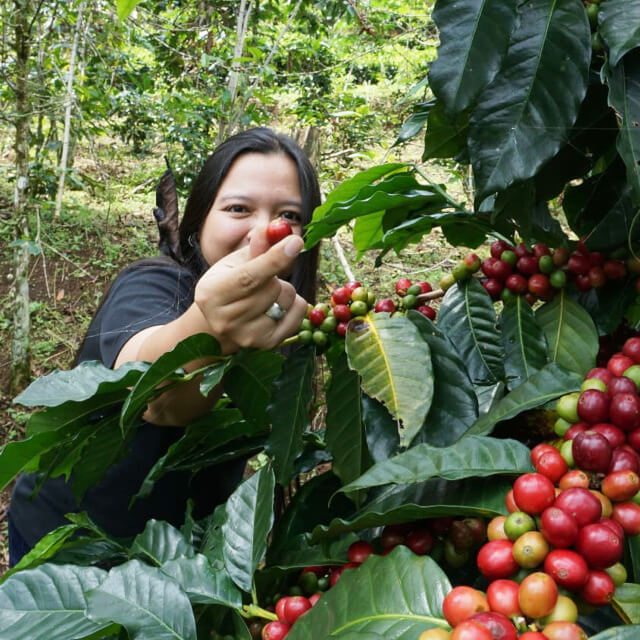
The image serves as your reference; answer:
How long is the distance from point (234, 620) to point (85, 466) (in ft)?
1.12

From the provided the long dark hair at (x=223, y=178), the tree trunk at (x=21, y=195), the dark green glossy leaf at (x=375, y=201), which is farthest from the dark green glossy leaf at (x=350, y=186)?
the tree trunk at (x=21, y=195)

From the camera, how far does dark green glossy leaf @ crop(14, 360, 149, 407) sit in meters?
0.73

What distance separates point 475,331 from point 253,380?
285 millimetres

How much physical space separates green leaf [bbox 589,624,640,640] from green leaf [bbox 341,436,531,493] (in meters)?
0.14

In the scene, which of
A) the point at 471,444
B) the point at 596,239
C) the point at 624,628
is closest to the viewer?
the point at 624,628

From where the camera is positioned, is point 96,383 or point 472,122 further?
point 96,383

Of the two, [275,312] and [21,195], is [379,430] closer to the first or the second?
[275,312]

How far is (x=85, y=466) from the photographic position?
0.84m

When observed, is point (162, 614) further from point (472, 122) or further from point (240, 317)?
point (472, 122)

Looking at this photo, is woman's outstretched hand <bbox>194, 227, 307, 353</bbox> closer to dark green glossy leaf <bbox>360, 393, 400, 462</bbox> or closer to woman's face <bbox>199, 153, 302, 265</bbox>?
dark green glossy leaf <bbox>360, 393, 400, 462</bbox>

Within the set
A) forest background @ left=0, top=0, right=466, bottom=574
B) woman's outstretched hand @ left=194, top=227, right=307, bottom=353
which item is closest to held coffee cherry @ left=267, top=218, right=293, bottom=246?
woman's outstretched hand @ left=194, top=227, right=307, bottom=353

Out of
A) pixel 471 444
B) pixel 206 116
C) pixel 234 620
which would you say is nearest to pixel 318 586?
pixel 234 620

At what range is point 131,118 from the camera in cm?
490

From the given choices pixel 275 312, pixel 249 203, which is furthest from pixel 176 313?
pixel 275 312
